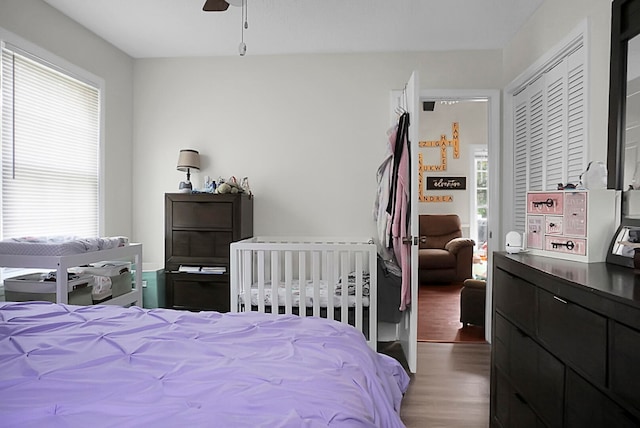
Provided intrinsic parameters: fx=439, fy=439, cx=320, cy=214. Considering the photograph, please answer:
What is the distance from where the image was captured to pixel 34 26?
290 centimetres

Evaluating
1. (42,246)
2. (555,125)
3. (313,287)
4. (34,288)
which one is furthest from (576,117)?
(34,288)

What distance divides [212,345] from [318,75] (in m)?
3.05

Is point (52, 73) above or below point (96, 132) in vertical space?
above

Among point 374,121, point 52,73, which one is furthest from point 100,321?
point 374,121

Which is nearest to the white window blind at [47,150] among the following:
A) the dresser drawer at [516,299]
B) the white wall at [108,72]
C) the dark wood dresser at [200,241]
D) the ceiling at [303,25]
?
the white wall at [108,72]

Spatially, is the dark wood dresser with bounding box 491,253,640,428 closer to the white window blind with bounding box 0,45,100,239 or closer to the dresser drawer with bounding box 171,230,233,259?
the dresser drawer with bounding box 171,230,233,259

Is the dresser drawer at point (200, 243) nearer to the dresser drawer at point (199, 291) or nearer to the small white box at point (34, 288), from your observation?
the dresser drawer at point (199, 291)

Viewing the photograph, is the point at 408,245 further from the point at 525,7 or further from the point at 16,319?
the point at 16,319

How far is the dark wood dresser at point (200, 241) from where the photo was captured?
358 cm

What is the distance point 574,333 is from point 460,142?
6191 millimetres

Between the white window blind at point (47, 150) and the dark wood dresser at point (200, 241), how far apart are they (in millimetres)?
659

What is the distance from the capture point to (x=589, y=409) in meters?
1.21

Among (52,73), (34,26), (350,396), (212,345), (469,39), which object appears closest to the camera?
(350,396)

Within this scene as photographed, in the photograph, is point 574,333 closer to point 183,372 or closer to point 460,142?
point 183,372
